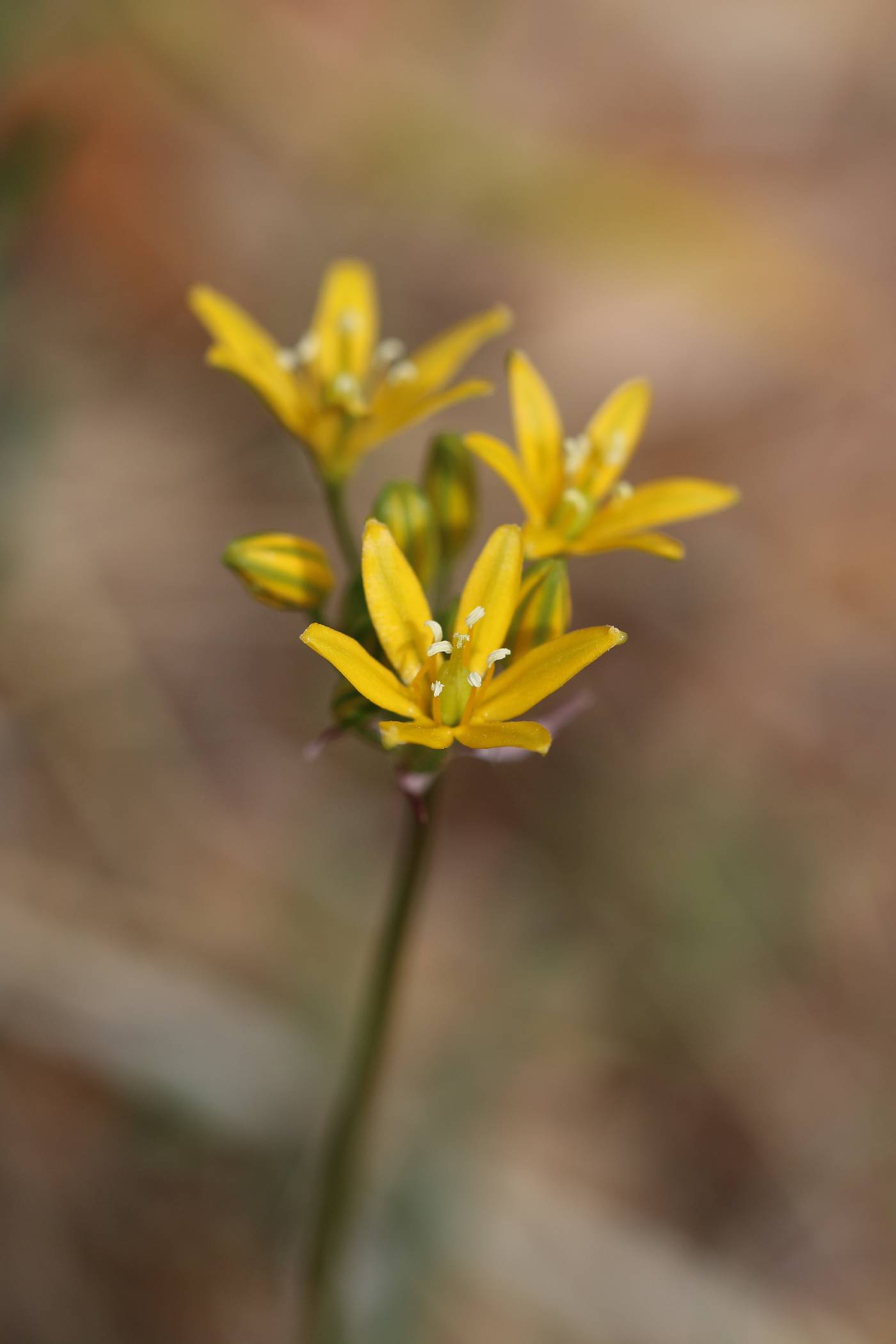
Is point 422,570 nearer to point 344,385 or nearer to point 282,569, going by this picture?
point 282,569

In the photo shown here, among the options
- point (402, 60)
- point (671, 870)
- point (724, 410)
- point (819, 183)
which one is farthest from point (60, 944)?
point (819, 183)

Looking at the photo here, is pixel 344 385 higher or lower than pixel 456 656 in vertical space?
higher

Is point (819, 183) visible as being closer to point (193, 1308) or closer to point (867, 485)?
point (867, 485)

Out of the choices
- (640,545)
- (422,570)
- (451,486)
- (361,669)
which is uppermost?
(451,486)

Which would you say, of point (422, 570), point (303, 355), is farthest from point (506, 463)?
point (303, 355)

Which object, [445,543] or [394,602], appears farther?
[445,543]

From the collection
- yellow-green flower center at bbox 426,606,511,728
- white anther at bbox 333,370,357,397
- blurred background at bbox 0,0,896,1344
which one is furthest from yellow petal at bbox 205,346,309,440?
blurred background at bbox 0,0,896,1344

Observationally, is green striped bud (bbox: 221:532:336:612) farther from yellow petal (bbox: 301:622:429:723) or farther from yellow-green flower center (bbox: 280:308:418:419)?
yellow-green flower center (bbox: 280:308:418:419)
